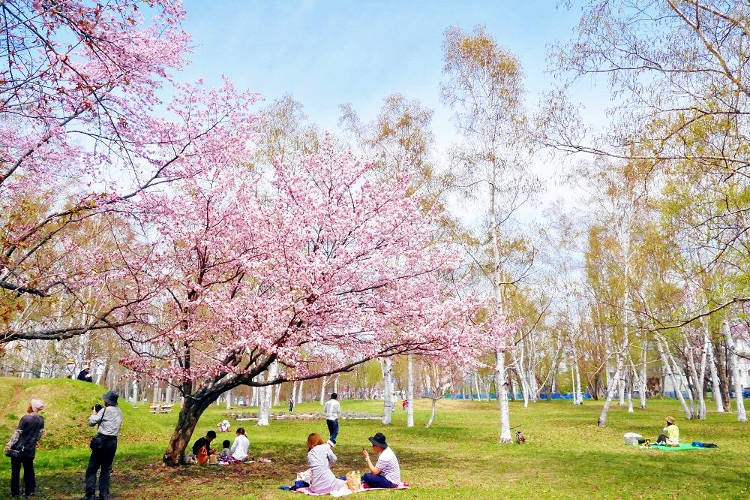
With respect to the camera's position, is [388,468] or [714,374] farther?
[714,374]

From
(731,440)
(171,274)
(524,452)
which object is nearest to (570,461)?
(524,452)

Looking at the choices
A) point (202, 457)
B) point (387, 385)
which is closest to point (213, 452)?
point (202, 457)

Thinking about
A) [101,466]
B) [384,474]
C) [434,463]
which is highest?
[101,466]

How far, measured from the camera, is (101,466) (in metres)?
9.70

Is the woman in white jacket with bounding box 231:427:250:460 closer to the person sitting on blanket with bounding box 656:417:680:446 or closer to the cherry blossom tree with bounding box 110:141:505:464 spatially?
the cherry blossom tree with bounding box 110:141:505:464

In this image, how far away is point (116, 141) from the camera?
848 centimetres

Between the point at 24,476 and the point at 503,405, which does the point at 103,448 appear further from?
the point at 503,405

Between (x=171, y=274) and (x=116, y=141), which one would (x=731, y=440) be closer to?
(x=171, y=274)

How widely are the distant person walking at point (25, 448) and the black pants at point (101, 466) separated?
1.41m

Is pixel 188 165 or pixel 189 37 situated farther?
pixel 188 165

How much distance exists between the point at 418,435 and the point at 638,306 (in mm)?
14409

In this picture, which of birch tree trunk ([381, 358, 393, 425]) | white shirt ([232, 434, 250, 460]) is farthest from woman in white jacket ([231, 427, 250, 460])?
birch tree trunk ([381, 358, 393, 425])

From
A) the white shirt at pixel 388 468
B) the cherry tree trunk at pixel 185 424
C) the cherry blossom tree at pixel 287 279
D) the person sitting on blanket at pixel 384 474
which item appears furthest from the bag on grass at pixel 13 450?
the white shirt at pixel 388 468

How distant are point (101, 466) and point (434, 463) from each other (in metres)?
9.11
